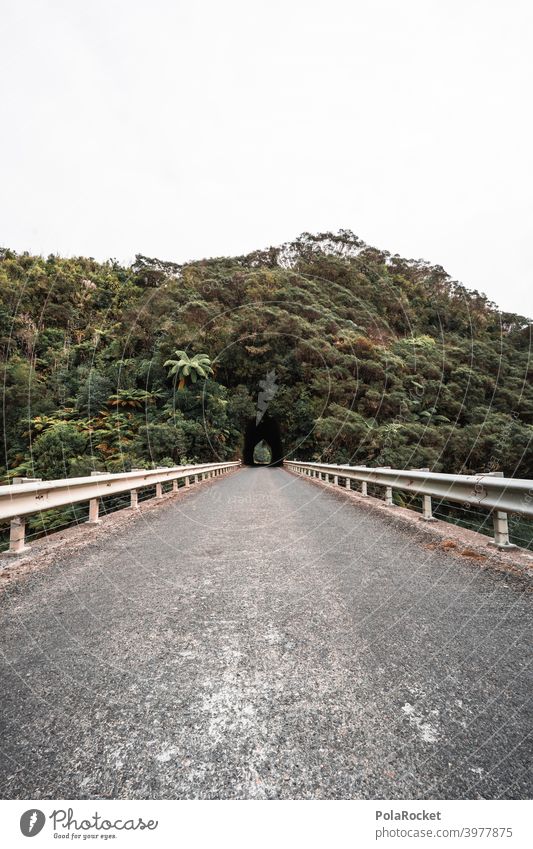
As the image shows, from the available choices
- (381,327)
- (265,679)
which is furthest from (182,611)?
(381,327)

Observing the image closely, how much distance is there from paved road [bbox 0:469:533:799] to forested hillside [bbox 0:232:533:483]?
65.2 feet

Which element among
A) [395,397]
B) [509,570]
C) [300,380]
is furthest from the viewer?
[300,380]

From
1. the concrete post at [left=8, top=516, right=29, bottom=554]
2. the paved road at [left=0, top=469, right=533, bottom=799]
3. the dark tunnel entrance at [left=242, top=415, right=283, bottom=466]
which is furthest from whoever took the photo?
the dark tunnel entrance at [left=242, top=415, right=283, bottom=466]

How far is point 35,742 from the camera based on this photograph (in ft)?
4.67

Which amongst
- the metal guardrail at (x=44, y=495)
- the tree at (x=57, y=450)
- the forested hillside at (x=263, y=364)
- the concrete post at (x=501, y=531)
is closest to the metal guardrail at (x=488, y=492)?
the concrete post at (x=501, y=531)

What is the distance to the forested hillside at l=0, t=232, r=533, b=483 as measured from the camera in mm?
27109

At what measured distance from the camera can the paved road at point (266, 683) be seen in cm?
127

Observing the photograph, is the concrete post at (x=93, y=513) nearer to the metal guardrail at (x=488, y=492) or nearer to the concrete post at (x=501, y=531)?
the metal guardrail at (x=488, y=492)

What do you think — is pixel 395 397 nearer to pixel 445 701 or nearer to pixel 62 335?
pixel 445 701

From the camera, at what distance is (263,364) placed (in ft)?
135

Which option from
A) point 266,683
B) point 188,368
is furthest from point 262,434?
point 266,683

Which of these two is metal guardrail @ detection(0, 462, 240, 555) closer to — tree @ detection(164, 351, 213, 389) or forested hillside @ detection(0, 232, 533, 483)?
forested hillside @ detection(0, 232, 533, 483)

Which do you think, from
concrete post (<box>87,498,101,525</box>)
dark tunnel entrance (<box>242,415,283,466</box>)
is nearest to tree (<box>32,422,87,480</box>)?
concrete post (<box>87,498,101,525</box>)

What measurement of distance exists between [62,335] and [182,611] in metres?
52.3
